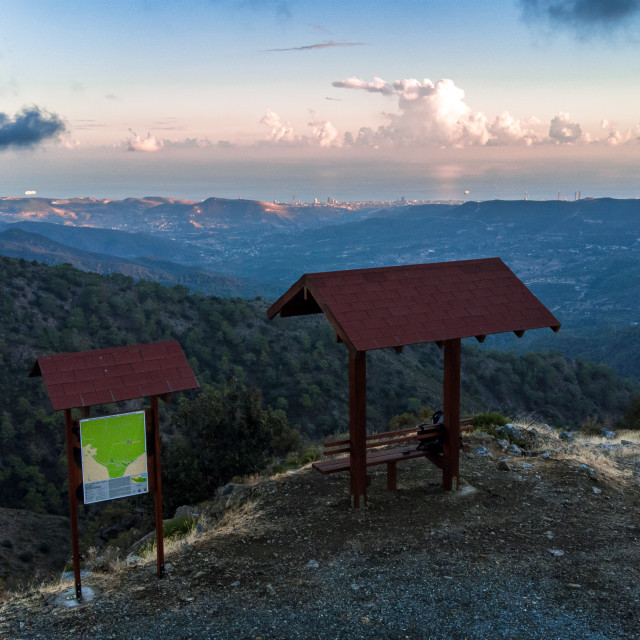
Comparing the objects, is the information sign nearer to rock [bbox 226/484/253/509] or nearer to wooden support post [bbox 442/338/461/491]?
rock [bbox 226/484/253/509]

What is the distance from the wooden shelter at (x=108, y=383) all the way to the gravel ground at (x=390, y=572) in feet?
2.52

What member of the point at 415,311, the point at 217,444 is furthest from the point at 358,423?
the point at 217,444

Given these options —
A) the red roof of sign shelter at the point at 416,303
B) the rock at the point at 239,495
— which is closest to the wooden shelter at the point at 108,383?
the red roof of sign shelter at the point at 416,303

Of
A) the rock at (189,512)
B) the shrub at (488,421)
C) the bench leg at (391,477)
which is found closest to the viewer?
the bench leg at (391,477)

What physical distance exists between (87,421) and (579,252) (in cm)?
20870

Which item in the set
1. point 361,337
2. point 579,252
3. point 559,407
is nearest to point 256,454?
point 361,337

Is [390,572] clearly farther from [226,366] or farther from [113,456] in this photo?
[226,366]

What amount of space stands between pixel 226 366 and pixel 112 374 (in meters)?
38.0

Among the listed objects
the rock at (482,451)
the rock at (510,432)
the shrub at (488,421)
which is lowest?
the shrub at (488,421)

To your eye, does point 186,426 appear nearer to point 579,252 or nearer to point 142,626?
point 142,626

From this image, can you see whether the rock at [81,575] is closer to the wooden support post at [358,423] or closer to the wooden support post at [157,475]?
the wooden support post at [157,475]

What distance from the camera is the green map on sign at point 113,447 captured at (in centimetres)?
686

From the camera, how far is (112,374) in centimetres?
688

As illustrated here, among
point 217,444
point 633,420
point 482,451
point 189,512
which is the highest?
point 482,451
